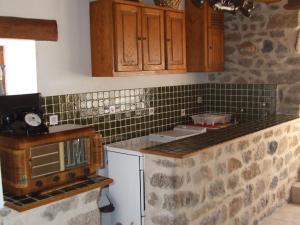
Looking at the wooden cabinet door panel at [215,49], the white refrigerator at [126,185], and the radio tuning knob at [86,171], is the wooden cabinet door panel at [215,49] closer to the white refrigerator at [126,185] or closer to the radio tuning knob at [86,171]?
the white refrigerator at [126,185]

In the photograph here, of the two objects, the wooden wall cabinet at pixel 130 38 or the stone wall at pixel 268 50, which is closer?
the wooden wall cabinet at pixel 130 38

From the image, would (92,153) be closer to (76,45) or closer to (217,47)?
(76,45)

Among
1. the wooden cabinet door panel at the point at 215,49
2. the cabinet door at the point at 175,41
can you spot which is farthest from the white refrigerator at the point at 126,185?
the wooden cabinet door panel at the point at 215,49

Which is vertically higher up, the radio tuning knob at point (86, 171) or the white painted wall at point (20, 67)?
the white painted wall at point (20, 67)

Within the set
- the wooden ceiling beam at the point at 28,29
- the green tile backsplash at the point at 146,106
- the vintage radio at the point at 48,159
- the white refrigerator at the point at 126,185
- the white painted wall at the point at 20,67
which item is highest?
the wooden ceiling beam at the point at 28,29

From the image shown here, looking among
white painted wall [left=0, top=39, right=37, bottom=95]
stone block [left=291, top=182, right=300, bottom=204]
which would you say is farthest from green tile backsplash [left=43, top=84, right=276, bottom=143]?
stone block [left=291, top=182, right=300, bottom=204]

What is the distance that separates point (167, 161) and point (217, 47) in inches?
93.2

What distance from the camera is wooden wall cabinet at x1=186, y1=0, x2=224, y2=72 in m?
4.50

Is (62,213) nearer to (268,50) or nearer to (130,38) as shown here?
(130,38)

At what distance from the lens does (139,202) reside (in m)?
3.26

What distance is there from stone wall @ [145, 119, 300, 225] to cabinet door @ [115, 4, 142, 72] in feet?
3.20

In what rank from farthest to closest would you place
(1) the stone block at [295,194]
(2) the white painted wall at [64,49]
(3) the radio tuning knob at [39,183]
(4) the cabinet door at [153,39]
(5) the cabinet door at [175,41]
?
(1) the stone block at [295,194], (5) the cabinet door at [175,41], (4) the cabinet door at [153,39], (2) the white painted wall at [64,49], (3) the radio tuning knob at [39,183]

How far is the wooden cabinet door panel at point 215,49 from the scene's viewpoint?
4.60 m

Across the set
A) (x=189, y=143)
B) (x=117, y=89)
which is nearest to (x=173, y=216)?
(x=189, y=143)
